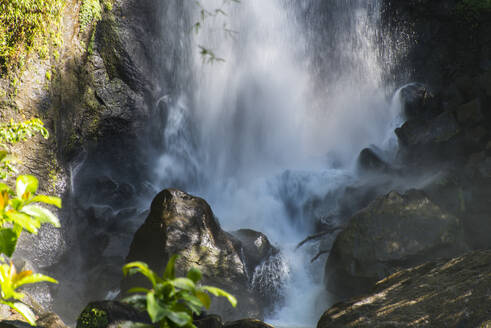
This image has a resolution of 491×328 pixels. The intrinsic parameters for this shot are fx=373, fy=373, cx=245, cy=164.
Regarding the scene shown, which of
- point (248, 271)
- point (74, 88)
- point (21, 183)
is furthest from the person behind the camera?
point (74, 88)

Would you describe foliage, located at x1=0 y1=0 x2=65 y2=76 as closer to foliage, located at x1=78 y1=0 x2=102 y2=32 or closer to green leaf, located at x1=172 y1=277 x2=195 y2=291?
foliage, located at x1=78 y1=0 x2=102 y2=32

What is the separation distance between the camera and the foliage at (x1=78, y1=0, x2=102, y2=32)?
8.84 m

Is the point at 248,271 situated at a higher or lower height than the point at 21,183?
→ higher

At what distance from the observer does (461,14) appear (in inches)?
477

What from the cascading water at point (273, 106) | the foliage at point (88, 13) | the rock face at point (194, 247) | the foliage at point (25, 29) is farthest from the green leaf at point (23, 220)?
the cascading water at point (273, 106)

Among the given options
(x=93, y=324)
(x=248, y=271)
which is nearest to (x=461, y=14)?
(x=248, y=271)

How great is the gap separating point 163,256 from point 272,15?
36.9ft

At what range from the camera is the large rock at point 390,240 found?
19.4 feet

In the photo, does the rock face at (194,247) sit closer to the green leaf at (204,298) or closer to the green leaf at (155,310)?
the green leaf at (204,298)

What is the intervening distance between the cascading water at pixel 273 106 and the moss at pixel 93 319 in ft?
23.2

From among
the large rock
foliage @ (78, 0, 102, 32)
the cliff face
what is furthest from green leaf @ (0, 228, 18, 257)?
foliage @ (78, 0, 102, 32)

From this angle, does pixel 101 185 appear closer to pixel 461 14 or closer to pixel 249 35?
pixel 249 35

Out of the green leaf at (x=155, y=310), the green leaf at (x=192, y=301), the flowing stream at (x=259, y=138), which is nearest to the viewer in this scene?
the green leaf at (x=155, y=310)

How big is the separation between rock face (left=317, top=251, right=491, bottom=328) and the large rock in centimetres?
139
